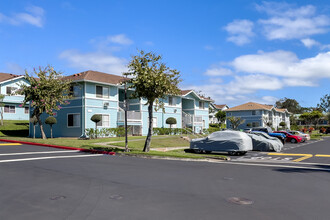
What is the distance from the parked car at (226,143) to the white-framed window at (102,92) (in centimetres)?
1489

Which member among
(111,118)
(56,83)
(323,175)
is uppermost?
(56,83)

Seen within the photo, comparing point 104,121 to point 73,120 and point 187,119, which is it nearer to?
point 73,120

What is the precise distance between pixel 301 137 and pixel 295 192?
2765cm

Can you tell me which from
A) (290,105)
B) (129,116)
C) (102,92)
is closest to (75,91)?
(102,92)

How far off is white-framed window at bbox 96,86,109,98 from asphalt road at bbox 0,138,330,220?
20533 mm

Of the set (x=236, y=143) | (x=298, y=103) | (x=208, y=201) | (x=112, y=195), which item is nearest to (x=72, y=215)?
(x=112, y=195)

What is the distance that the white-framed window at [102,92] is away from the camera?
102 ft

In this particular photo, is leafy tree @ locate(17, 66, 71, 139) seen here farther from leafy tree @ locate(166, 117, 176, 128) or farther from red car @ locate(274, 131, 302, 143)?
red car @ locate(274, 131, 302, 143)

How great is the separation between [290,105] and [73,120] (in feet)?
376

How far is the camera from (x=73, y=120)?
30547 millimetres

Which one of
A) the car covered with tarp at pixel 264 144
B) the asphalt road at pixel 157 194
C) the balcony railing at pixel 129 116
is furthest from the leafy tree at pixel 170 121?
the asphalt road at pixel 157 194

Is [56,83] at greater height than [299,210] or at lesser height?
greater

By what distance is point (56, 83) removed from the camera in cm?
2595

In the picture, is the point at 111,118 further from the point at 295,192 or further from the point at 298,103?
the point at 298,103
